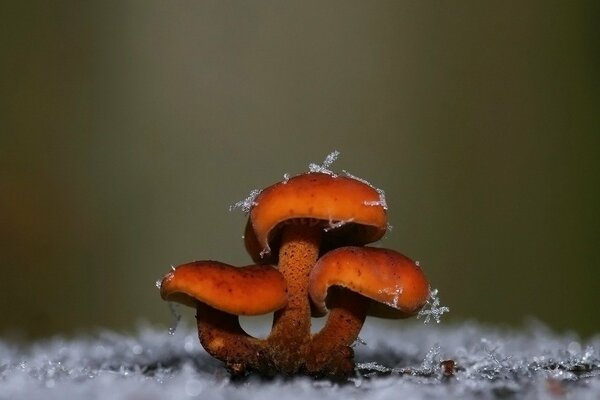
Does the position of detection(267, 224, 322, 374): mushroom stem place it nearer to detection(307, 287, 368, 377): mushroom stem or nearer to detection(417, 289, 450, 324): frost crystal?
detection(307, 287, 368, 377): mushroom stem

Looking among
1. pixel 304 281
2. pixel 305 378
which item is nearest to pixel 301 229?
pixel 304 281

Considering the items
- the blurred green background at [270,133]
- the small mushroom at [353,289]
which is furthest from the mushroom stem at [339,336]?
the blurred green background at [270,133]

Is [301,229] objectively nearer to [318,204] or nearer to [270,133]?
[318,204]

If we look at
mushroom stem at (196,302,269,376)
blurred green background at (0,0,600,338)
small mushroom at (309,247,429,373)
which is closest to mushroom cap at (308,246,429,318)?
small mushroom at (309,247,429,373)

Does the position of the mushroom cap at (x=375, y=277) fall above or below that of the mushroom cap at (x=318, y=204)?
below

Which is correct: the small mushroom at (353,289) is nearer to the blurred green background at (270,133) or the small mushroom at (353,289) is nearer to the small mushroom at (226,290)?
the small mushroom at (226,290)

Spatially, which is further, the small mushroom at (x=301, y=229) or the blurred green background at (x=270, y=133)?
the blurred green background at (x=270, y=133)

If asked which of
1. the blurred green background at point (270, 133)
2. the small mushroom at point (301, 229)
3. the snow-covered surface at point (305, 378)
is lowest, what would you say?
the snow-covered surface at point (305, 378)
